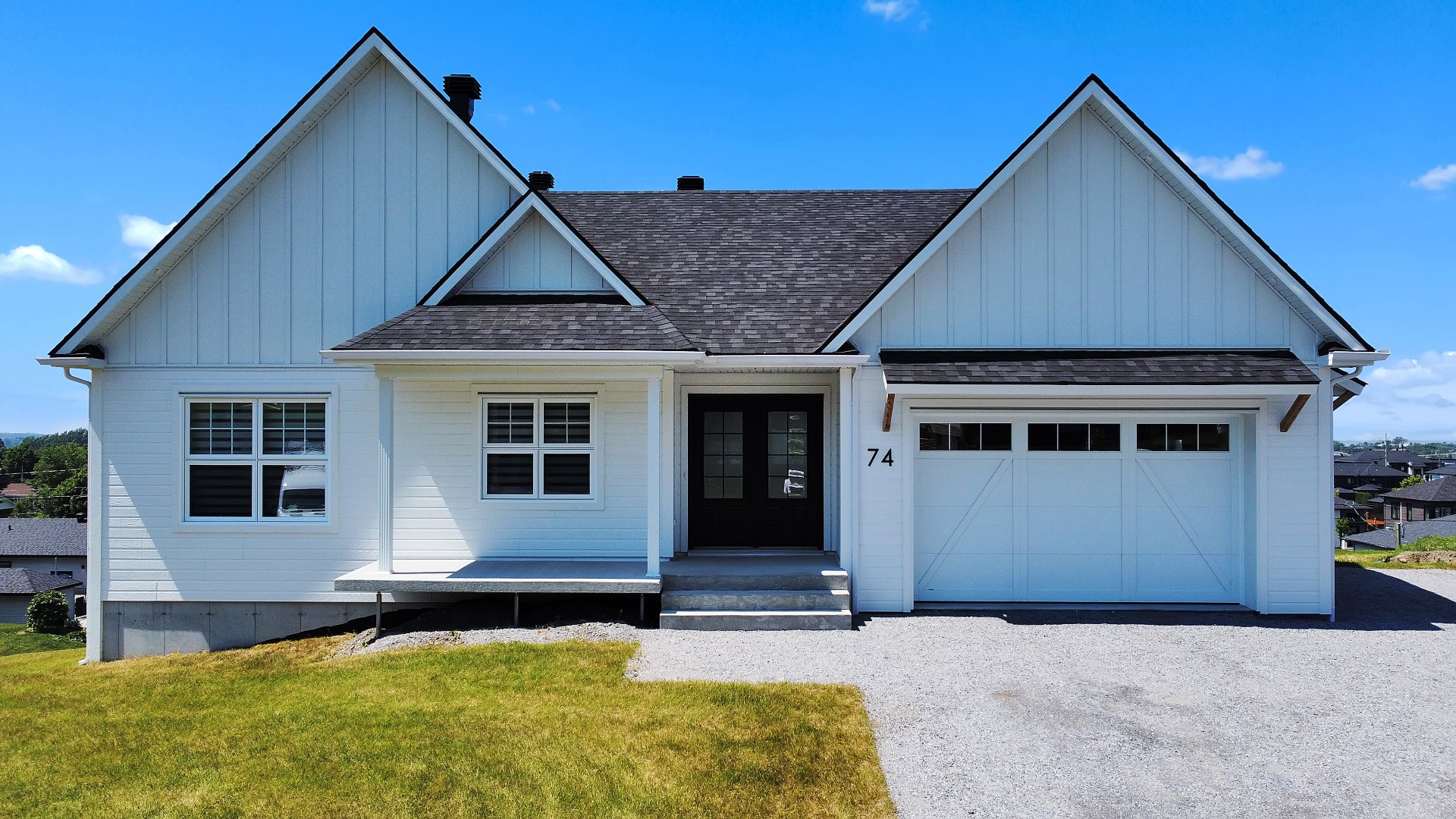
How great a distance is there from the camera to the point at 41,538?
152 feet

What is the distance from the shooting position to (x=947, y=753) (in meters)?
5.37

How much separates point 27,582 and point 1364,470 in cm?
12339

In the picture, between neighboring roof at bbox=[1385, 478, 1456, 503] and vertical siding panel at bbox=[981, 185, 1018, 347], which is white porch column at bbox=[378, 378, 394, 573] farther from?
neighboring roof at bbox=[1385, 478, 1456, 503]

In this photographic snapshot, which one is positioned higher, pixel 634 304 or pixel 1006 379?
pixel 634 304

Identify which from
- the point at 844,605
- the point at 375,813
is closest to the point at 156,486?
the point at 375,813

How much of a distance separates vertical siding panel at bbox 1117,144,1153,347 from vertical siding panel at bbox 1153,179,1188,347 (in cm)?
10

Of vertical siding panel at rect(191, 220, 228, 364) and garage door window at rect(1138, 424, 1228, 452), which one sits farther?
vertical siding panel at rect(191, 220, 228, 364)

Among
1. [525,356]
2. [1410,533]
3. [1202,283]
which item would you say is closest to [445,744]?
[525,356]

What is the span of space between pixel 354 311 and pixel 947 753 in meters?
8.73

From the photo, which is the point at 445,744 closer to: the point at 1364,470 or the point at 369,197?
the point at 369,197

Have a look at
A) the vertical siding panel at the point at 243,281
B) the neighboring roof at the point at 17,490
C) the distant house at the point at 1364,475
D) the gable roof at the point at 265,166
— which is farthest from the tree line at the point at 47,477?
the distant house at the point at 1364,475

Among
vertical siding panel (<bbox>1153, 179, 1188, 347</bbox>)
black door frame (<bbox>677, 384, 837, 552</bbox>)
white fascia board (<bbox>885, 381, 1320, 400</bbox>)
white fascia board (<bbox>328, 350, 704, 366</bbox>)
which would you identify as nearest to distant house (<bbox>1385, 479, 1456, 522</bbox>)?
white fascia board (<bbox>885, 381, 1320, 400</bbox>)

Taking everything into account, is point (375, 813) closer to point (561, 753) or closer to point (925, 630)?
point (561, 753)

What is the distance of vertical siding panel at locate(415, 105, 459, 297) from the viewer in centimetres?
1002
